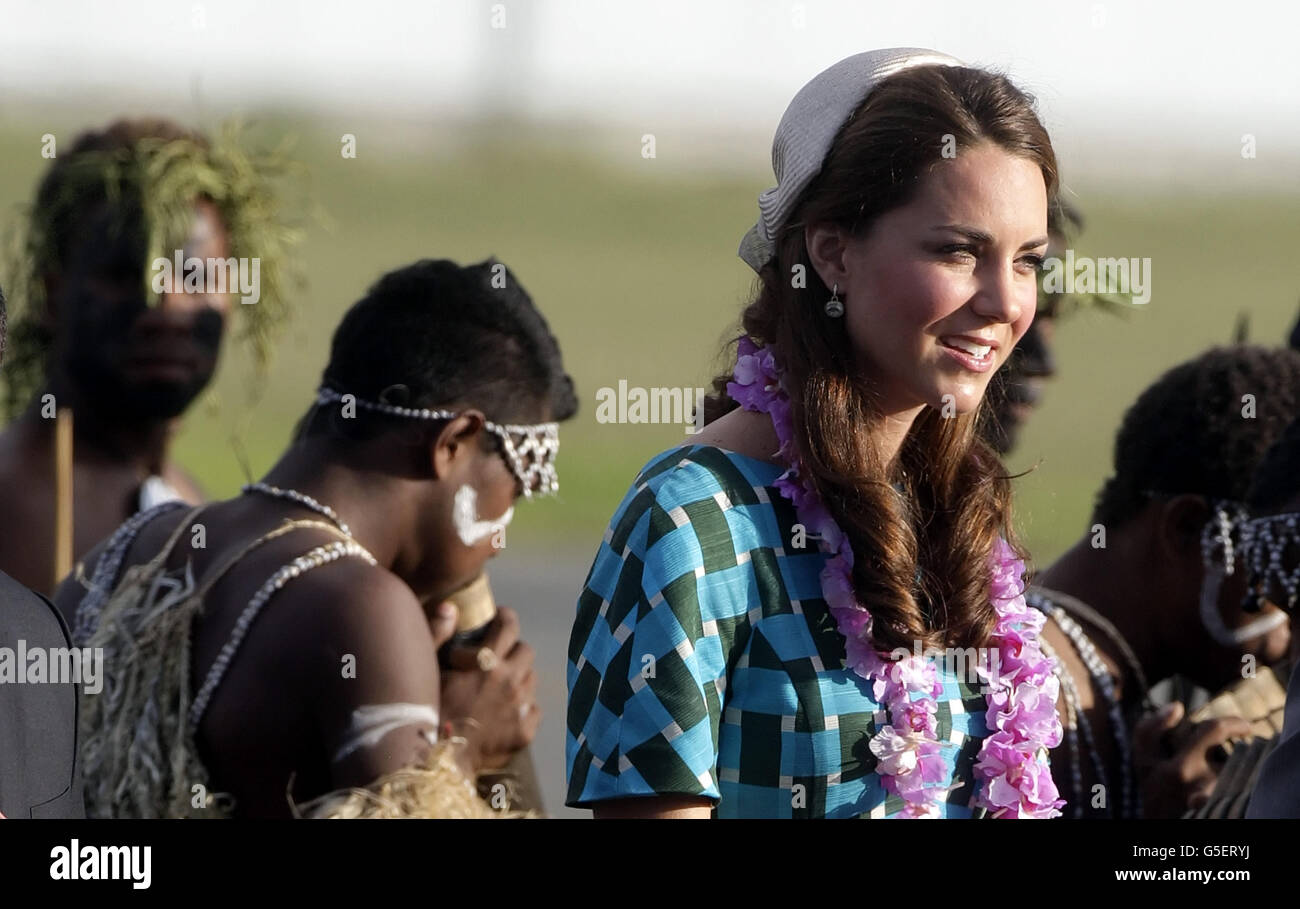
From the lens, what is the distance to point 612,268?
92.2 feet

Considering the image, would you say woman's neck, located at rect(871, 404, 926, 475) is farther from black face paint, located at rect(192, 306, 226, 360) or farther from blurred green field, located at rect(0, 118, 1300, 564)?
blurred green field, located at rect(0, 118, 1300, 564)

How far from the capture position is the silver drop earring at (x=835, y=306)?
2.31 metres

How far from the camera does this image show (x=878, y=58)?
7.70ft

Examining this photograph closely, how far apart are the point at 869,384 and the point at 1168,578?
1605mm

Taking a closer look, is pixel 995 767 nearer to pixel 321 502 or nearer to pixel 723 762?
pixel 723 762

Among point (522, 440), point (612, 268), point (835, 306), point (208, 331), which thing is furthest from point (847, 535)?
point (612, 268)

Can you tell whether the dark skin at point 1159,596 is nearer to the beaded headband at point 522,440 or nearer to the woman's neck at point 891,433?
the beaded headband at point 522,440

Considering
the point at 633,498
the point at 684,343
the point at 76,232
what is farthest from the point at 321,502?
the point at 684,343

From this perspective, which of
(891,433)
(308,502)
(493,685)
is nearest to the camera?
(891,433)

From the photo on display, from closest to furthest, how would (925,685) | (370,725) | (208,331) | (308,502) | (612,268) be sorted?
(925,685)
(370,725)
(308,502)
(208,331)
(612,268)

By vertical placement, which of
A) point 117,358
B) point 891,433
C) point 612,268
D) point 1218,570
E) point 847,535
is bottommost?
point 1218,570

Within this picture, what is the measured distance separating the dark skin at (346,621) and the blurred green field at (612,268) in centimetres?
1145

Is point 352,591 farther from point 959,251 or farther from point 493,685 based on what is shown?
point 959,251

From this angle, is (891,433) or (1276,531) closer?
(891,433)
